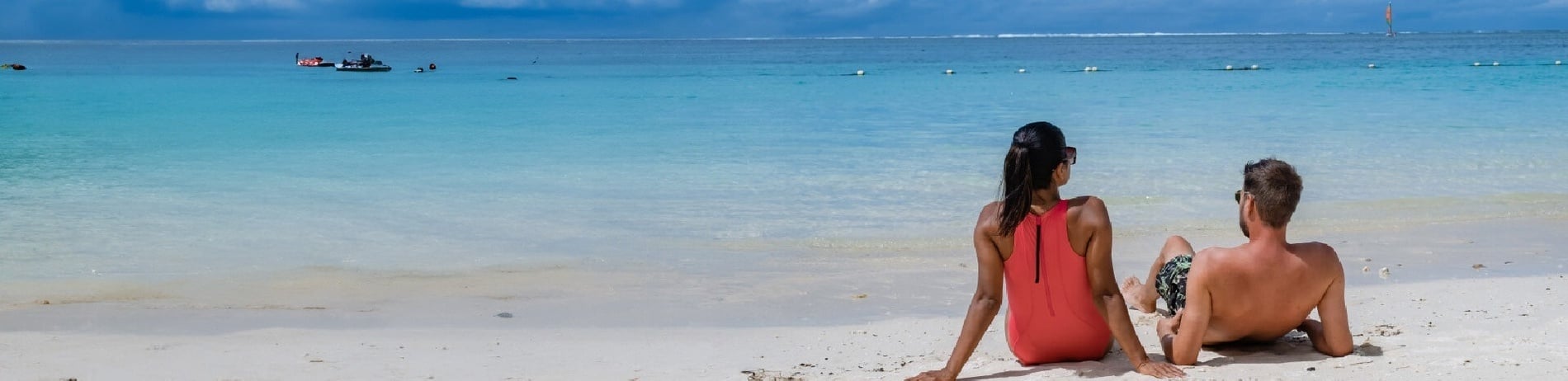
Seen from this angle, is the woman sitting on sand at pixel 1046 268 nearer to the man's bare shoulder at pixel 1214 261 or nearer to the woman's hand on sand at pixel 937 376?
the woman's hand on sand at pixel 937 376

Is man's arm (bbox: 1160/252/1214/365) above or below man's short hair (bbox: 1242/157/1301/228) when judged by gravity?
below

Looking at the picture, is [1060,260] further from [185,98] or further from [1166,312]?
[185,98]

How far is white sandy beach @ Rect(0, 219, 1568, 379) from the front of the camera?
13.9 ft

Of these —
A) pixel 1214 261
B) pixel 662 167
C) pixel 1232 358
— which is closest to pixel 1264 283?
pixel 1214 261

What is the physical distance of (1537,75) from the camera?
3459 centimetres

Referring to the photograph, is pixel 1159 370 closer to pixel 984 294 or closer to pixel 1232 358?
pixel 1232 358

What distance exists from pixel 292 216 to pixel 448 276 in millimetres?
3049

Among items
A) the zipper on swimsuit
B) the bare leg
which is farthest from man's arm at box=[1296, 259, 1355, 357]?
the zipper on swimsuit

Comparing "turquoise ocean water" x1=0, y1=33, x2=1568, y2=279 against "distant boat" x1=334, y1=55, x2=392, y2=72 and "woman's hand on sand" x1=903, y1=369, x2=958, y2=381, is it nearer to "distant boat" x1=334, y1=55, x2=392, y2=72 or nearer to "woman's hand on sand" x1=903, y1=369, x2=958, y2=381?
"woman's hand on sand" x1=903, y1=369, x2=958, y2=381

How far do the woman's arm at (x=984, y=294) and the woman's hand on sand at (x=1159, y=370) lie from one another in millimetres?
467

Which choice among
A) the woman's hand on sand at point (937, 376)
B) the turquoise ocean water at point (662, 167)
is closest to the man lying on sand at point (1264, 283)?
the woman's hand on sand at point (937, 376)

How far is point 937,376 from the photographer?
4.05 m

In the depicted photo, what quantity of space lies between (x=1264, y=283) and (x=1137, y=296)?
116 centimetres

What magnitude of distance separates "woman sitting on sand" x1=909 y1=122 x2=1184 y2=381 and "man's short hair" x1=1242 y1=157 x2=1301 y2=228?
446 millimetres
